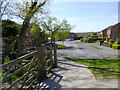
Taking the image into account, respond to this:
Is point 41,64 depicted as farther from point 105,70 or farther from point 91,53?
point 91,53

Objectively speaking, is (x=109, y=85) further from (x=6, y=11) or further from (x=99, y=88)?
(x=6, y=11)

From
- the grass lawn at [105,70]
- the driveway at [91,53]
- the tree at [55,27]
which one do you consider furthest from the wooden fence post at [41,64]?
the tree at [55,27]

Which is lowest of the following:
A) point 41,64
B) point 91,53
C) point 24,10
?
point 91,53

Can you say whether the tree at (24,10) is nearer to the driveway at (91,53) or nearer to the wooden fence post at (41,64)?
the wooden fence post at (41,64)

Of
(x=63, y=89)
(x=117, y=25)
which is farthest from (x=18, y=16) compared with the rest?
(x=117, y=25)

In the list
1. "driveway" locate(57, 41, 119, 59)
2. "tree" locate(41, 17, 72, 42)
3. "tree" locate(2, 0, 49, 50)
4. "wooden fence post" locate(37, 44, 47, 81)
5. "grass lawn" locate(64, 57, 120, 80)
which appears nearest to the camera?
"wooden fence post" locate(37, 44, 47, 81)

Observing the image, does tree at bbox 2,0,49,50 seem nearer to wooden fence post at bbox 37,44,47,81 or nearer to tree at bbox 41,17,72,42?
wooden fence post at bbox 37,44,47,81

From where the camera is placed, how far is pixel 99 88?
4.14 m

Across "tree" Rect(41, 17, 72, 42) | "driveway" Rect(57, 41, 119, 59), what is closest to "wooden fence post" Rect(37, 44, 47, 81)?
"driveway" Rect(57, 41, 119, 59)

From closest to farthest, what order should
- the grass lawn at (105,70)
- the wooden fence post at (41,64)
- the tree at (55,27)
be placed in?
the wooden fence post at (41,64) → the grass lawn at (105,70) → the tree at (55,27)

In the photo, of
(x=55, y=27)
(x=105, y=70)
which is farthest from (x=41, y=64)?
(x=55, y=27)

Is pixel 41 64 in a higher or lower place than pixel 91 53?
higher

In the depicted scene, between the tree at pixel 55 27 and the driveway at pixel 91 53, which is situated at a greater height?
the tree at pixel 55 27

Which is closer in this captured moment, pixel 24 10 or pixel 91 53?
pixel 24 10
